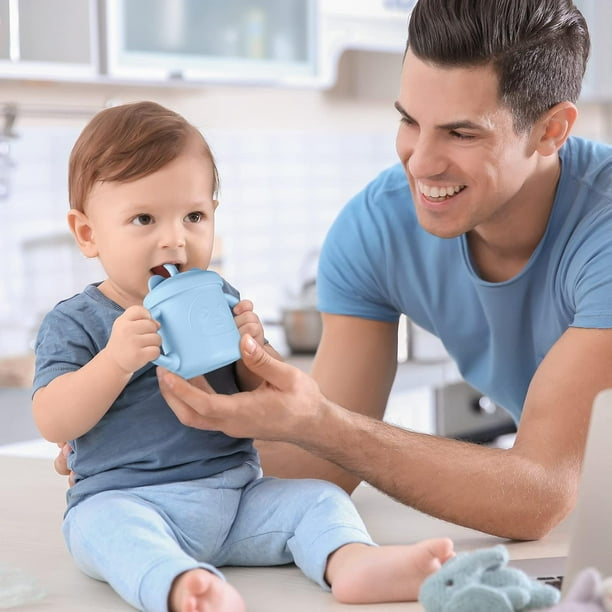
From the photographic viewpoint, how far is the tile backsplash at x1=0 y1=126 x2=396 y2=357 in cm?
336

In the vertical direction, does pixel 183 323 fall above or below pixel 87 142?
below

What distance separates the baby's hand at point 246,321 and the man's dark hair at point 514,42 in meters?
0.61

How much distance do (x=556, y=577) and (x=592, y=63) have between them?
3.65m

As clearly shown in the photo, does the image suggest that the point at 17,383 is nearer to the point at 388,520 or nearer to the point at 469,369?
the point at 469,369

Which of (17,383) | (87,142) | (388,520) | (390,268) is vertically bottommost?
(17,383)

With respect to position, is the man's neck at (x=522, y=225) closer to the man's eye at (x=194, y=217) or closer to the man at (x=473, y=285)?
the man at (x=473, y=285)

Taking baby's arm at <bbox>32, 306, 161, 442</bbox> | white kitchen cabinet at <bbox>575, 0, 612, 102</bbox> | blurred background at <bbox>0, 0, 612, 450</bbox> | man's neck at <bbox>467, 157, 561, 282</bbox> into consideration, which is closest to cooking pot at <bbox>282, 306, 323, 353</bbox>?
blurred background at <bbox>0, 0, 612, 450</bbox>

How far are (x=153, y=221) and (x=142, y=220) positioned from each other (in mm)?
12

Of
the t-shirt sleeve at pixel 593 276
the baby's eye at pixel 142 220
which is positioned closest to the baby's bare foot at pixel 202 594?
the baby's eye at pixel 142 220

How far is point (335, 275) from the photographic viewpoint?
6.52 ft

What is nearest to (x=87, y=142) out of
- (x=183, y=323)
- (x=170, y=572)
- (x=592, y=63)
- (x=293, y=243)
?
(x=183, y=323)

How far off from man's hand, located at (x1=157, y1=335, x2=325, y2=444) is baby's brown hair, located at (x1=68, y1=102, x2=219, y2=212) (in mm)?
229

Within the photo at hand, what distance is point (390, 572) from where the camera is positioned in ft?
3.69

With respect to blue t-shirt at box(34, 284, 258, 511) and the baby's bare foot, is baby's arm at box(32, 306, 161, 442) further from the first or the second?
the baby's bare foot
